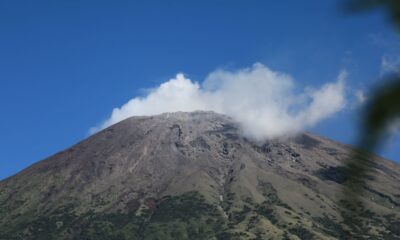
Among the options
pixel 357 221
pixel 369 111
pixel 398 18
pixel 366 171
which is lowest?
pixel 357 221

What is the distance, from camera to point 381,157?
4004 mm

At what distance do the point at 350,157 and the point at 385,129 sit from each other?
22cm

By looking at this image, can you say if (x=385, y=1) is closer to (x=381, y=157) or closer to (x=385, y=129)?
(x=385, y=129)

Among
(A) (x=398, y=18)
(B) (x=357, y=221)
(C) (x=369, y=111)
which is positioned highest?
(A) (x=398, y=18)

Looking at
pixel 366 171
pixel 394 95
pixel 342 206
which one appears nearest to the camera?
pixel 394 95

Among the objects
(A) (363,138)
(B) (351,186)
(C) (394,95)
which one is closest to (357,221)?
(B) (351,186)

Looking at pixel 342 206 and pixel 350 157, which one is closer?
pixel 350 157

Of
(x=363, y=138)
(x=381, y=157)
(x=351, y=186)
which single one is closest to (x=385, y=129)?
(x=363, y=138)

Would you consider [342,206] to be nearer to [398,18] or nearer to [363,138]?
[363,138]

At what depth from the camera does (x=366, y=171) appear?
332 centimetres

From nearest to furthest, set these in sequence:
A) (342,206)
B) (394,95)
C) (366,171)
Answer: (394,95) → (366,171) → (342,206)

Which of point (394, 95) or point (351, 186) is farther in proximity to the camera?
point (351, 186)

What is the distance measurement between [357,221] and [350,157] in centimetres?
40

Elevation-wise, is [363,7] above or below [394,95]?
above
